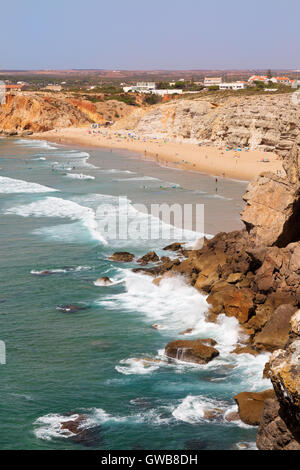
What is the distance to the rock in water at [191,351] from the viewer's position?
646 inches

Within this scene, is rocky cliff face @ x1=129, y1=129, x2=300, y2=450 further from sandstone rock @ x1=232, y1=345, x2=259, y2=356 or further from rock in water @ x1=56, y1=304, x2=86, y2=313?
rock in water @ x1=56, y1=304, x2=86, y2=313

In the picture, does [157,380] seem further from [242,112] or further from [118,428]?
[242,112]

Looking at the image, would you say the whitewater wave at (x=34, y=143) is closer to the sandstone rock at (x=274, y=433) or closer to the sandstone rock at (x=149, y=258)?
the sandstone rock at (x=149, y=258)

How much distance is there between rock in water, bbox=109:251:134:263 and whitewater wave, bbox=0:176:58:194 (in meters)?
19.9

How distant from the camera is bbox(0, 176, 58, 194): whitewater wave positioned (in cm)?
4556

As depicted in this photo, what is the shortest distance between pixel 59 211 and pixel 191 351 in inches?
855

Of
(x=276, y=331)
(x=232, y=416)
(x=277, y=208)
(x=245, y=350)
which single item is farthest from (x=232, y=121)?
(x=232, y=416)

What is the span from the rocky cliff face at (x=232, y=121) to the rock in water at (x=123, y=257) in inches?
1087

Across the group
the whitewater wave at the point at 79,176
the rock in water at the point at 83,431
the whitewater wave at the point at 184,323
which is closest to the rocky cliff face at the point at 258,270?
the whitewater wave at the point at 184,323

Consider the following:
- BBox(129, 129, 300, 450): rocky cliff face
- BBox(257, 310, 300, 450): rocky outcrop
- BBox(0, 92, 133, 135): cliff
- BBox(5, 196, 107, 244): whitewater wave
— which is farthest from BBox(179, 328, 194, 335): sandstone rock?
BBox(0, 92, 133, 135): cliff

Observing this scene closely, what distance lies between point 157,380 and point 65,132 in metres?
90.1

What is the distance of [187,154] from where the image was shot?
6600cm
